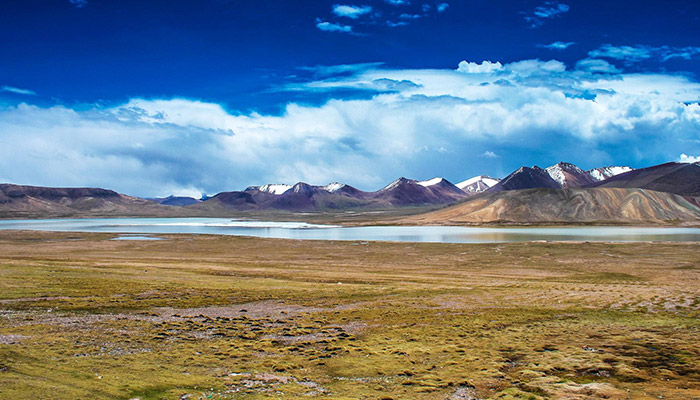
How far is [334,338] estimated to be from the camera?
72.4 ft

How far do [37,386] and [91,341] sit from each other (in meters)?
6.89

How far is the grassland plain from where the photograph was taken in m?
15.1

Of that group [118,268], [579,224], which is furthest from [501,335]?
[579,224]

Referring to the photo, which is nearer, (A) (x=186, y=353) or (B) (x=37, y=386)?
(B) (x=37, y=386)

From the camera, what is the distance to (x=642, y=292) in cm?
3800

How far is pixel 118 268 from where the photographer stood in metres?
50.3

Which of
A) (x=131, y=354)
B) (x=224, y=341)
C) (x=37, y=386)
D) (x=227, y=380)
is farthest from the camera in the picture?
(x=224, y=341)

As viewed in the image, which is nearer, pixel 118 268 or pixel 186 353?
pixel 186 353

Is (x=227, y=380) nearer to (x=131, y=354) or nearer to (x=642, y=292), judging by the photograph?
(x=131, y=354)

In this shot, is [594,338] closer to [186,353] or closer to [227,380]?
[227,380]

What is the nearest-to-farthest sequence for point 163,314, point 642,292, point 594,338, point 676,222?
point 594,338, point 163,314, point 642,292, point 676,222

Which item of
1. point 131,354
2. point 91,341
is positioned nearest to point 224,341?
point 131,354

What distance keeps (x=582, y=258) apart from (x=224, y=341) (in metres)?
72.1

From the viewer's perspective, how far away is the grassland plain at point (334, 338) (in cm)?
1508
